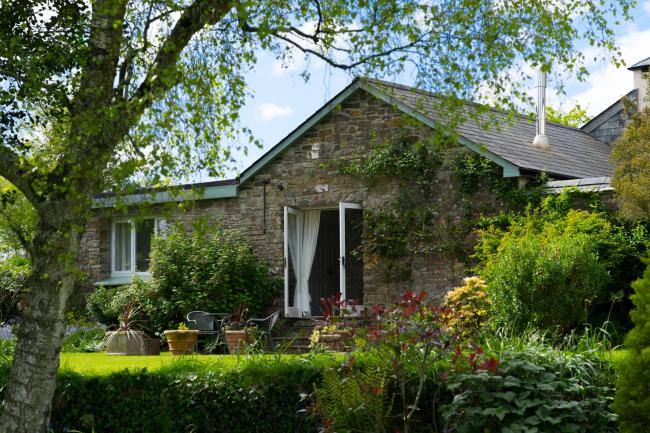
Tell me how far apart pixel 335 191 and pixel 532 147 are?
3.71m

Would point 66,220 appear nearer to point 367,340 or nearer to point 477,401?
point 367,340

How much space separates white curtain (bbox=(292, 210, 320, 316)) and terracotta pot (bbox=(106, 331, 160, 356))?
9.55ft

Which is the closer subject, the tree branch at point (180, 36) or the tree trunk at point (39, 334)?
the tree branch at point (180, 36)

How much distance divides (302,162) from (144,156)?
9.79m

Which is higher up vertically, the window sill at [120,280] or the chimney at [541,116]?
the chimney at [541,116]

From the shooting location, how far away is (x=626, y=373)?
661 centimetres

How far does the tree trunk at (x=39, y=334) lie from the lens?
7.88 meters

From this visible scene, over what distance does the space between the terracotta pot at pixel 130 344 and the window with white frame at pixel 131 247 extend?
11.1 feet

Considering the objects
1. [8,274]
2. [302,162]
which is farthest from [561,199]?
[8,274]

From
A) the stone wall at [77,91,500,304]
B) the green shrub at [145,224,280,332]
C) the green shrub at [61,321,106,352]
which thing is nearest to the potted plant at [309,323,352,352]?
the stone wall at [77,91,500,304]

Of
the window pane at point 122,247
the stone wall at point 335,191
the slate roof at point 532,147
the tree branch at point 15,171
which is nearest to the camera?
the tree branch at point 15,171

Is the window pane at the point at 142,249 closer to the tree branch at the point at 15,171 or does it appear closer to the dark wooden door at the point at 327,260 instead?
the dark wooden door at the point at 327,260

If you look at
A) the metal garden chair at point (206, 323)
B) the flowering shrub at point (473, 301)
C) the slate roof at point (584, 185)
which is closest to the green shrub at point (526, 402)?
the flowering shrub at point (473, 301)

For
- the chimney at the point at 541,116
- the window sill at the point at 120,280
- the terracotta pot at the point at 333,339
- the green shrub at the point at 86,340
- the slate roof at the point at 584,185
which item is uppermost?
the chimney at the point at 541,116
